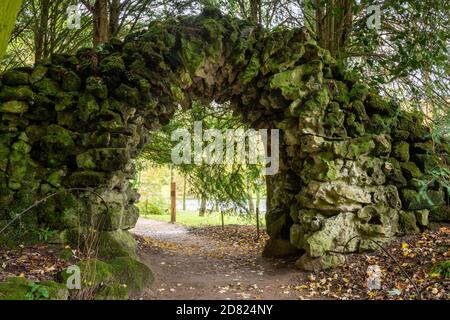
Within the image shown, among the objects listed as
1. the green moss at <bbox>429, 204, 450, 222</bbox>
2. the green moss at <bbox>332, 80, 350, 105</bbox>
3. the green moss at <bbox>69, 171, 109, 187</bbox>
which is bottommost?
the green moss at <bbox>429, 204, 450, 222</bbox>

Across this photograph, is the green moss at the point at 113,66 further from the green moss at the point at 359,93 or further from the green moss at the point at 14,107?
the green moss at the point at 359,93

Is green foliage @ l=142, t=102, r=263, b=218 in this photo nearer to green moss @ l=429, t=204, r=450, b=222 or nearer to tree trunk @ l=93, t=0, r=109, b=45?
tree trunk @ l=93, t=0, r=109, b=45

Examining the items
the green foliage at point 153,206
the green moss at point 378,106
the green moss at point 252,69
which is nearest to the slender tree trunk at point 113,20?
the green moss at point 252,69

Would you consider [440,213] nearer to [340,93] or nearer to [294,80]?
[340,93]

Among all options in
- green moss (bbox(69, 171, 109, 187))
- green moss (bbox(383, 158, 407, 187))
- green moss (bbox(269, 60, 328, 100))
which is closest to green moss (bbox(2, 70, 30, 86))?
green moss (bbox(69, 171, 109, 187))

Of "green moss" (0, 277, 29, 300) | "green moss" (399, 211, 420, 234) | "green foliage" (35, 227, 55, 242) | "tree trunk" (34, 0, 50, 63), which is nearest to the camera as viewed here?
"green moss" (0, 277, 29, 300)

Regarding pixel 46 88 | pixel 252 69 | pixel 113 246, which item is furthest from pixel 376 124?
pixel 46 88

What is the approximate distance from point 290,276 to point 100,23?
5.72 meters

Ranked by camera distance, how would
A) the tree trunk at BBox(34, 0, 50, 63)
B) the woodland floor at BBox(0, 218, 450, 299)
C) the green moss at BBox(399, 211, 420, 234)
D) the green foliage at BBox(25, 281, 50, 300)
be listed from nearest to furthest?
the green foliage at BBox(25, 281, 50, 300) < the woodland floor at BBox(0, 218, 450, 299) < the green moss at BBox(399, 211, 420, 234) < the tree trunk at BBox(34, 0, 50, 63)

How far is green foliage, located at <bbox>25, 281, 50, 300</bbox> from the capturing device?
3.22 m

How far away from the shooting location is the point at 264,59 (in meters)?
6.02

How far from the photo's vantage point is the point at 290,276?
5227 millimetres

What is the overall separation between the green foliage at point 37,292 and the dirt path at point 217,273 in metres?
1.25

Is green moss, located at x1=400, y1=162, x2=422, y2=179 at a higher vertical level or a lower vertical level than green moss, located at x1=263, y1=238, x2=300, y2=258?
higher
